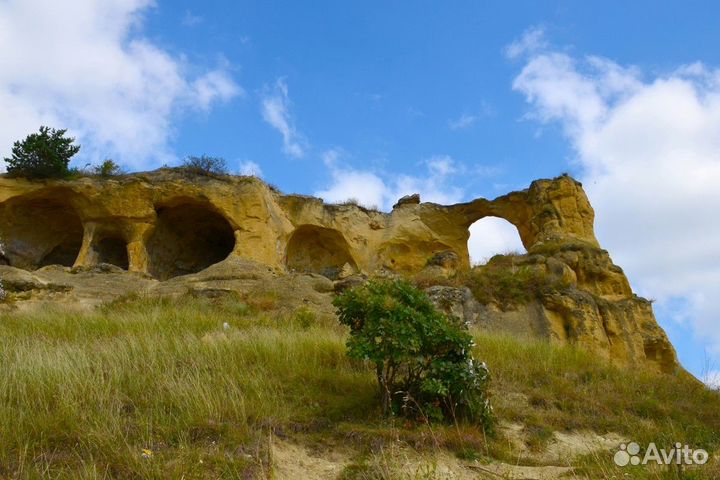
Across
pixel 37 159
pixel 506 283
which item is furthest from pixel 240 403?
pixel 37 159

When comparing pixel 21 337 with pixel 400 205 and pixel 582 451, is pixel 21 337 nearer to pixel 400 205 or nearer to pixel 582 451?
pixel 582 451

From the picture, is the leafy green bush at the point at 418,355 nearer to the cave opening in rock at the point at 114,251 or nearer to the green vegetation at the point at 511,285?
the green vegetation at the point at 511,285

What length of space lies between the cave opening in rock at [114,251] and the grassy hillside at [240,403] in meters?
12.1

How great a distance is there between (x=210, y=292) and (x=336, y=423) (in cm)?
967

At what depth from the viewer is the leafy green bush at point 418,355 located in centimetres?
606

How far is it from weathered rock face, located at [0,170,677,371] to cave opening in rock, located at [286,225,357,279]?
4cm

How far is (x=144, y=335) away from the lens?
8.57m

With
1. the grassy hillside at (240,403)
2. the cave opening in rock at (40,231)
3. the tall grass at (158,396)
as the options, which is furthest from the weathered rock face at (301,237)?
the tall grass at (158,396)

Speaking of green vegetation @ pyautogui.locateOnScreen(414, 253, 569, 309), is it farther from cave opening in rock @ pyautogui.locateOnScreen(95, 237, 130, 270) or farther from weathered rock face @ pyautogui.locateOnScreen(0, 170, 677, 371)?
cave opening in rock @ pyautogui.locateOnScreen(95, 237, 130, 270)

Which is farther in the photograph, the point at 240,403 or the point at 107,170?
the point at 107,170

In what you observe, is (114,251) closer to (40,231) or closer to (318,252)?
(40,231)

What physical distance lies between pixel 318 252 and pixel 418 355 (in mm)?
19018

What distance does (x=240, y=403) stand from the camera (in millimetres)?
5816

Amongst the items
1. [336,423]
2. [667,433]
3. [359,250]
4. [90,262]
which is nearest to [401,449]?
[336,423]
